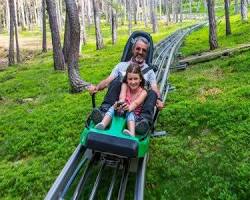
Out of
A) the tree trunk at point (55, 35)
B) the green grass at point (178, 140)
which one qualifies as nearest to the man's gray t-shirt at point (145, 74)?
the green grass at point (178, 140)

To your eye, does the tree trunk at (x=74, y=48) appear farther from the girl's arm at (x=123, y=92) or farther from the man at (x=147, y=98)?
the girl's arm at (x=123, y=92)

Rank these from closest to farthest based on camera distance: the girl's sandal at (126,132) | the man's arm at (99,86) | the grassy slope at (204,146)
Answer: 1. the girl's sandal at (126,132)
2. the grassy slope at (204,146)
3. the man's arm at (99,86)

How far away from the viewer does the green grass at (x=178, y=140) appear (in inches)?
236

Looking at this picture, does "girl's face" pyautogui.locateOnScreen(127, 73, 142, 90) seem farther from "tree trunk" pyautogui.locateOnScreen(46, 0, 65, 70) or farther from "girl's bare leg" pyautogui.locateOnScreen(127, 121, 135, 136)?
"tree trunk" pyautogui.locateOnScreen(46, 0, 65, 70)

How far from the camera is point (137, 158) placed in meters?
5.76

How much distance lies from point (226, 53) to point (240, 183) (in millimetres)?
8737

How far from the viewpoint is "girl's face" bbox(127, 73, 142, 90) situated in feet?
21.0

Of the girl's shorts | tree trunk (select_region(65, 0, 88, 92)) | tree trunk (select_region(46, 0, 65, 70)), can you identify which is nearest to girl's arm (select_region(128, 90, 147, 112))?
the girl's shorts

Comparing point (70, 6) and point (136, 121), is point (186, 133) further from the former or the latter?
point (70, 6)

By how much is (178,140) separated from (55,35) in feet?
38.7

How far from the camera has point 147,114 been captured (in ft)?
20.4

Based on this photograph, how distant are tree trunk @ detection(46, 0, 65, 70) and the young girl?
11.8 metres

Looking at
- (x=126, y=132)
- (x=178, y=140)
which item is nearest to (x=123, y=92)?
(x=126, y=132)

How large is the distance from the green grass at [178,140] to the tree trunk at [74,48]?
1.34ft
